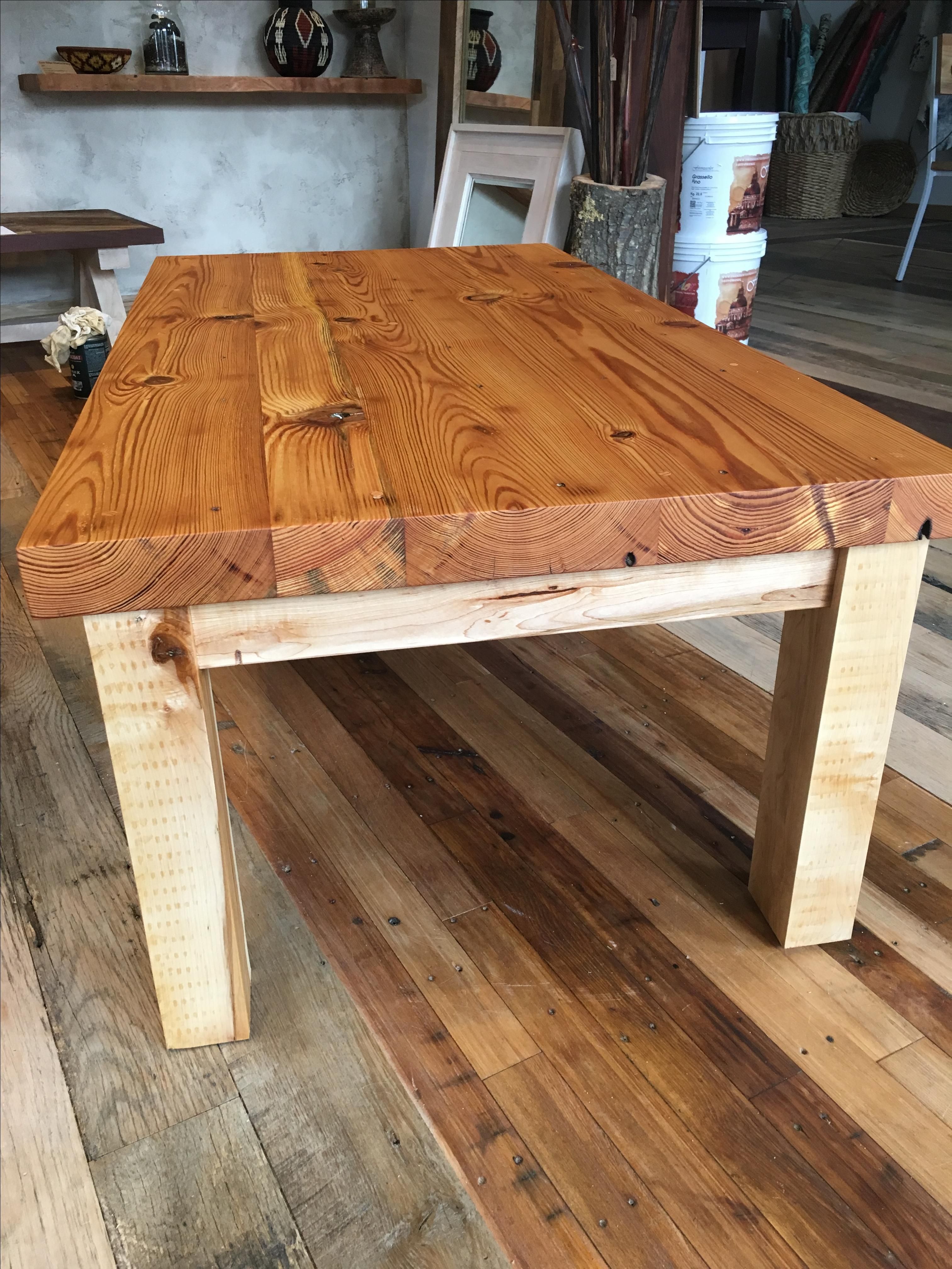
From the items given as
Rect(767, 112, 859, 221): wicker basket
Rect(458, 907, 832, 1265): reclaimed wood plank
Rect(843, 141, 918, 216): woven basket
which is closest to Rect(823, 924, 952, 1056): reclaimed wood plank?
Rect(458, 907, 832, 1265): reclaimed wood plank

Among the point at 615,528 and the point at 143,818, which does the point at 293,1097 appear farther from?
the point at 615,528

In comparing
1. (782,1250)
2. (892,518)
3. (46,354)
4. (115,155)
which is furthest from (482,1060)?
(115,155)

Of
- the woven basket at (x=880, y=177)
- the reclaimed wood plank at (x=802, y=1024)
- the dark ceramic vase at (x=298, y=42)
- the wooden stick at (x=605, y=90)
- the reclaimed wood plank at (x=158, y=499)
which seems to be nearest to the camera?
the reclaimed wood plank at (x=158, y=499)

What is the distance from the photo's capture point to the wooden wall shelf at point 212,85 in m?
3.11

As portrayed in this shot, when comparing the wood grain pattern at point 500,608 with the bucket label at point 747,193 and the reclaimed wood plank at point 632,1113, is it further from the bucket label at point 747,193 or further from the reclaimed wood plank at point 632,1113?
the bucket label at point 747,193

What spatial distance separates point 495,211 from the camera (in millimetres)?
2830

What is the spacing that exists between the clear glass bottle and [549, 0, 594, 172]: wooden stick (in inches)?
58.9

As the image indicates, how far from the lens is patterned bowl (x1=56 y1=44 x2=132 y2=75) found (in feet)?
10.2

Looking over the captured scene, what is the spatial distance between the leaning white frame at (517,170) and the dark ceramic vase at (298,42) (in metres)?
0.66

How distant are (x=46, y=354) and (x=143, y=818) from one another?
241cm

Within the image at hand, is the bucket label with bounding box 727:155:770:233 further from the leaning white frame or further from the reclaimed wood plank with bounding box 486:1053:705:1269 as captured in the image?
the reclaimed wood plank with bounding box 486:1053:705:1269

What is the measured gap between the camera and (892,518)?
777 millimetres

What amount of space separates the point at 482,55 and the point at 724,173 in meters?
0.89

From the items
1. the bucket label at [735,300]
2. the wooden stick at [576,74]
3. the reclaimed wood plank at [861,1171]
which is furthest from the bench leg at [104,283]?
the reclaimed wood plank at [861,1171]
